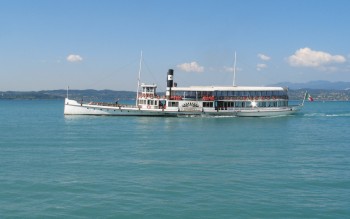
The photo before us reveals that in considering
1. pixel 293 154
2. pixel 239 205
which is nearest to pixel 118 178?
pixel 239 205

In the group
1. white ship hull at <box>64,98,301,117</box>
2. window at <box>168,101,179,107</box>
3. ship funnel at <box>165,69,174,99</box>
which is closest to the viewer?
white ship hull at <box>64,98,301,117</box>

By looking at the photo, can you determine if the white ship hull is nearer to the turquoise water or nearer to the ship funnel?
the ship funnel

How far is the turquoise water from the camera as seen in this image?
21828mm

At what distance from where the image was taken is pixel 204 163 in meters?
34.3

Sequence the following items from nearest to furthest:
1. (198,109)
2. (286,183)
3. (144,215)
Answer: (144,215) → (286,183) → (198,109)

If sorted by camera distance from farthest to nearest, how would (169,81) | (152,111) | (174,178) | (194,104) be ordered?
(169,81), (194,104), (152,111), (174,178)

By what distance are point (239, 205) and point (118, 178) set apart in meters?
9.31

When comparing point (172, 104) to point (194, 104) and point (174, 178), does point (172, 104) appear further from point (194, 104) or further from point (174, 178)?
point (174, 178)

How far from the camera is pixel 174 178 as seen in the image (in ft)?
93.5

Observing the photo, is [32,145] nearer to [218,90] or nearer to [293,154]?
[293,154]

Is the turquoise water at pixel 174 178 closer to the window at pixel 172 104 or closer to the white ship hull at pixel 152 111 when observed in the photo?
the white ship hull at pixel 152 111

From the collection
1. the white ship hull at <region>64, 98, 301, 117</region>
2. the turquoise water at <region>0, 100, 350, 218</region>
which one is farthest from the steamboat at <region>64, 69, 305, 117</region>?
the turquoise water at <region>0, 100, 350, 218</region>

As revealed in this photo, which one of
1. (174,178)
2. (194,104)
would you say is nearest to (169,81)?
(194,104)

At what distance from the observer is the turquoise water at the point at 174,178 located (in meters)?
21.8
